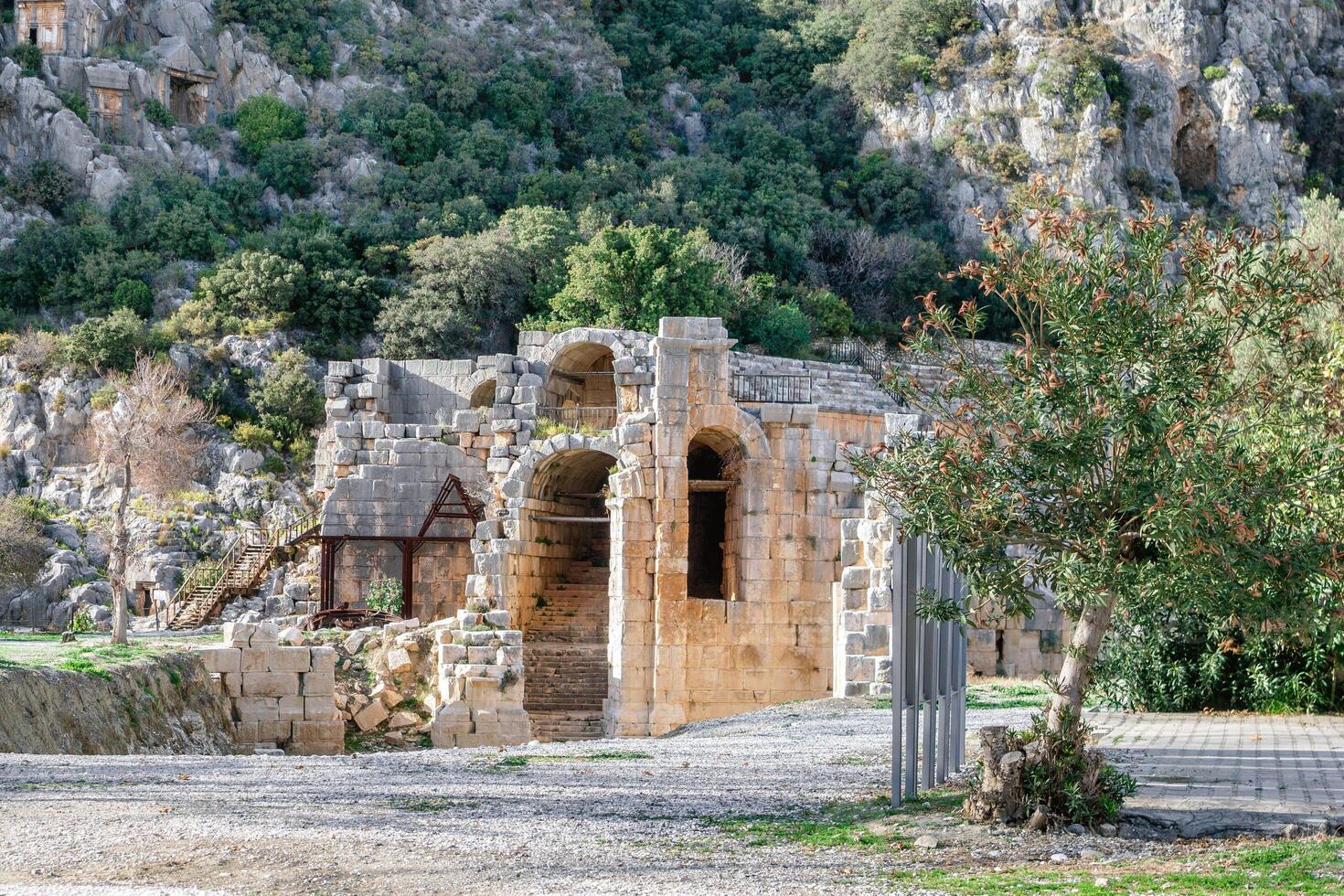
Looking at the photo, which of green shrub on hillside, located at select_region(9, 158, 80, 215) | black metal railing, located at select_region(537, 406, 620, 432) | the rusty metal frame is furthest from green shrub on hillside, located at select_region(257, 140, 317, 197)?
the rusty metal frame

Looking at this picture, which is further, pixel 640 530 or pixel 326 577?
pixel 326 577

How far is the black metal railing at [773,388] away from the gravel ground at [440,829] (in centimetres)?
1745

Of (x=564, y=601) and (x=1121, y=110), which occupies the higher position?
(x=1121, y=110)

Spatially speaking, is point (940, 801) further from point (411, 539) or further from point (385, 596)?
point (385, 596)

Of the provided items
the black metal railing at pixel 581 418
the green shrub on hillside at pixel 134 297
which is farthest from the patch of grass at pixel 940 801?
the green shrub on hillside at pixel 134 297

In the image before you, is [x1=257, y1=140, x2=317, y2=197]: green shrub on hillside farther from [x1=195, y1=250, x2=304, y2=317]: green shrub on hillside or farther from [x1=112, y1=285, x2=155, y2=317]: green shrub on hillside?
[x1=112, y1=285, x2=155, y2=317]: green shrub on hillside

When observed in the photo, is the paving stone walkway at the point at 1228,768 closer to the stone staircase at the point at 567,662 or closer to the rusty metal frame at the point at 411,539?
the stone staircase at the point at 567,662

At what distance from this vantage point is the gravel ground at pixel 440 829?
27.4ft

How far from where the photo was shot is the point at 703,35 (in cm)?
6400

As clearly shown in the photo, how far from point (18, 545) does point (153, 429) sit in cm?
382

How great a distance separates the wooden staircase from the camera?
32.1 meters

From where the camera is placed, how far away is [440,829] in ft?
31.9

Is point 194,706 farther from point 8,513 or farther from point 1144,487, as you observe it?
point 8,513

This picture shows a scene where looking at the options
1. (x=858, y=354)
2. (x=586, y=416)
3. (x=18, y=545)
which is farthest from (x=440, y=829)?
(x=858, y=354)
